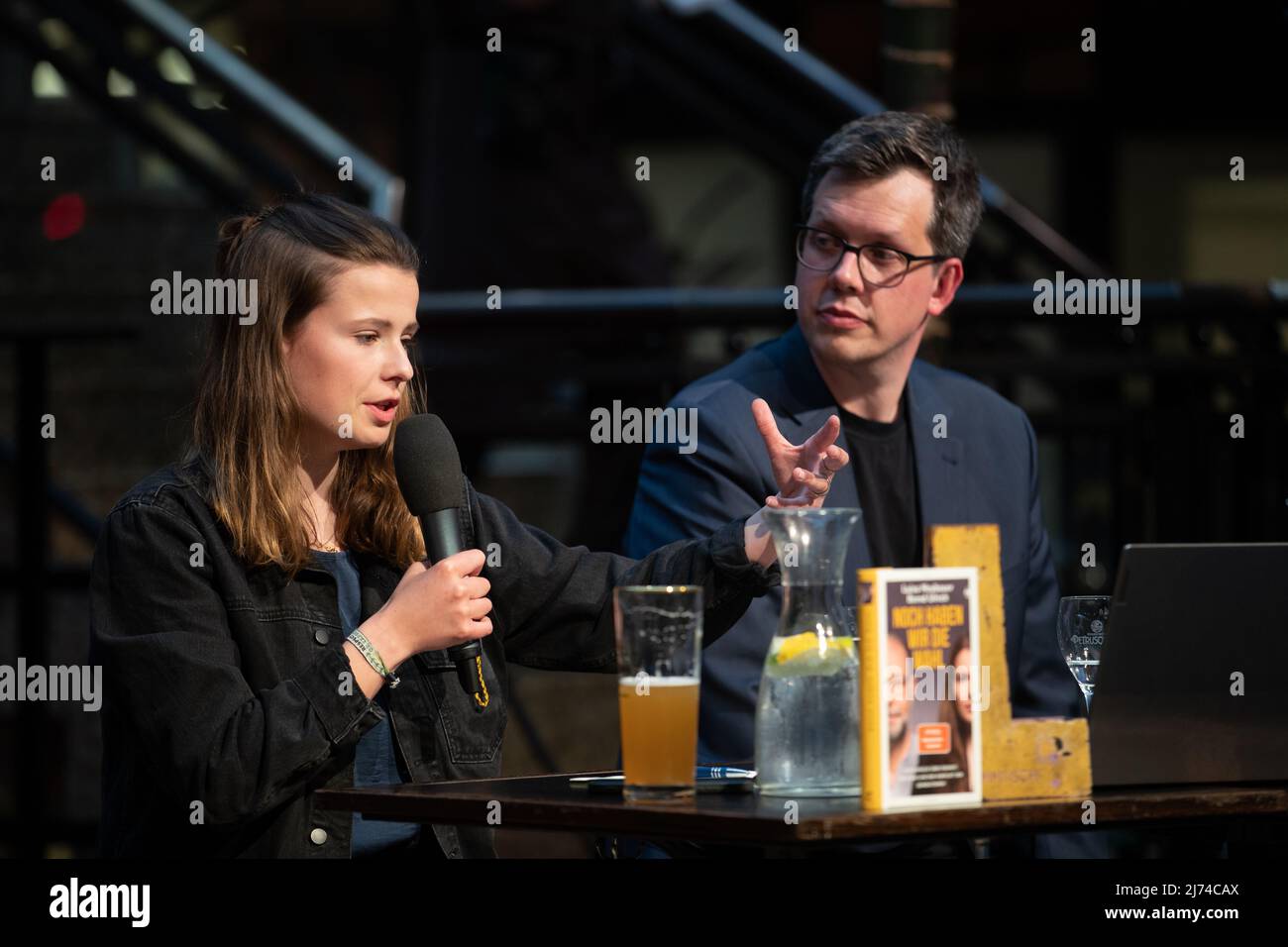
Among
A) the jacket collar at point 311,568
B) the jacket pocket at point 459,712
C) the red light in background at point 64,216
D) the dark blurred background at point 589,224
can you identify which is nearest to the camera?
the jacket collar at point 311,568

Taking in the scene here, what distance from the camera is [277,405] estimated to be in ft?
9.36

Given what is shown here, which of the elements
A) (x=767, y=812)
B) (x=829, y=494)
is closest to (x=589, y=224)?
(x=829, y=494)

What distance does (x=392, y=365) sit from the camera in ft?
9.25

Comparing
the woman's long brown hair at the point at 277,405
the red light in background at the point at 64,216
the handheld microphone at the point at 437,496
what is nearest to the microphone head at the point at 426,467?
the handheld microphone at the point at 437,496

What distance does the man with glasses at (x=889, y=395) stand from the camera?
362 cm

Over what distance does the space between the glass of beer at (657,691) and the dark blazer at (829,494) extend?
0.97 meters

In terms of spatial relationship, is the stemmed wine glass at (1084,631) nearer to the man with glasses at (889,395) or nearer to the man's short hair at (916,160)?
the man with glasses at (889,395)

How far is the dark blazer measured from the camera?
338 cm

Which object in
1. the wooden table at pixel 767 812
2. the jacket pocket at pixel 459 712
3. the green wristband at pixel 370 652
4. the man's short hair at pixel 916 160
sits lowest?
the wooden table at pixel 767 812

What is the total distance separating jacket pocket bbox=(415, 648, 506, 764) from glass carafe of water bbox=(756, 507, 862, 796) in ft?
2.25

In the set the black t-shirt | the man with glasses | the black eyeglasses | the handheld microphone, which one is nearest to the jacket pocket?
the handheld microphone
